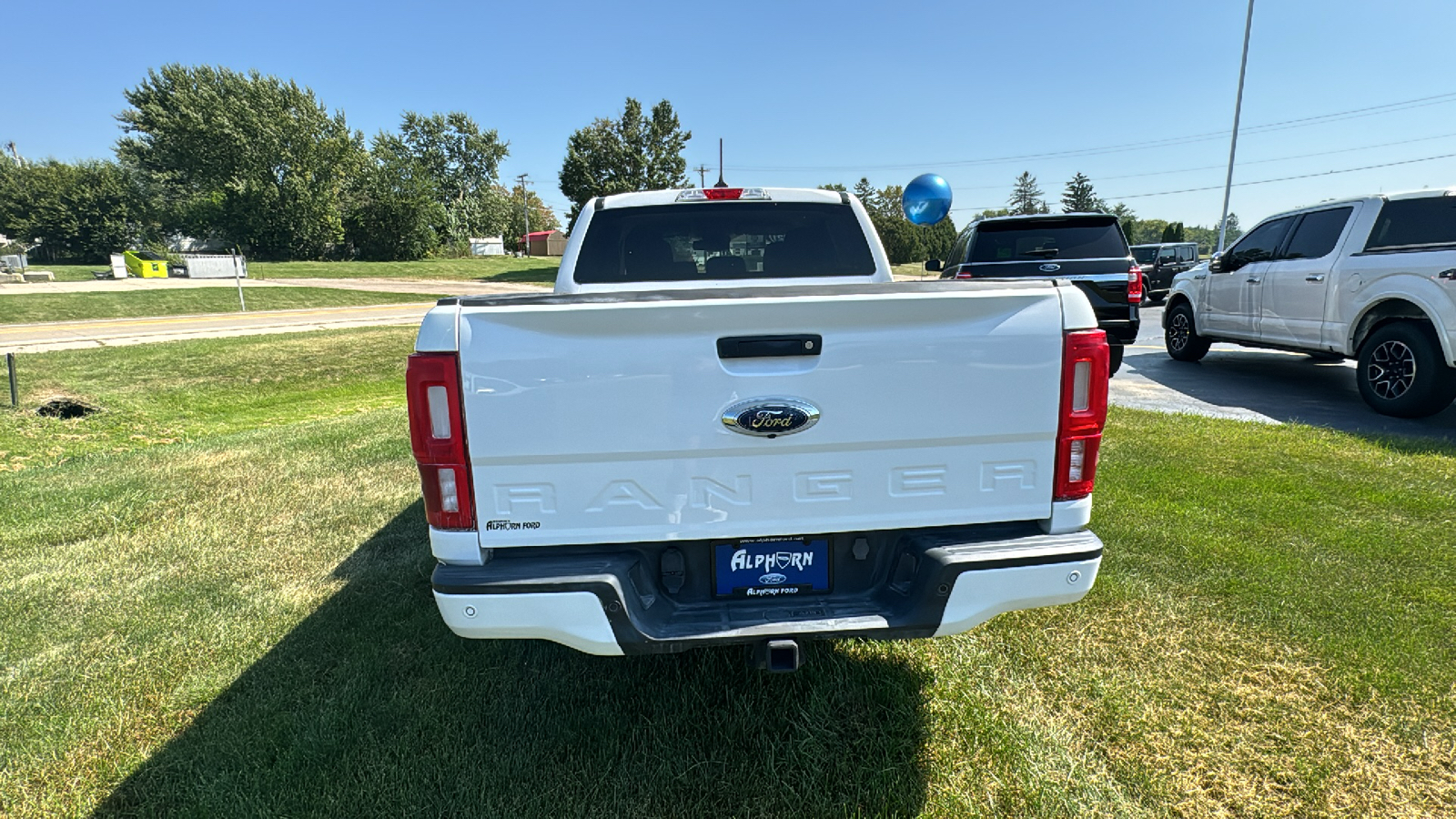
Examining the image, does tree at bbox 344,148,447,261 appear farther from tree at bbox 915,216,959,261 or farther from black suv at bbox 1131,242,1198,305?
black suv at bbox 1131,242,1198,305

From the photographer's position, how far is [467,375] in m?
2.03

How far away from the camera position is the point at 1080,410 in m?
2.25

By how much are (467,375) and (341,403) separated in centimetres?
886

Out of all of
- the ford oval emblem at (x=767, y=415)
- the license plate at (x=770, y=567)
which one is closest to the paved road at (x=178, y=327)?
the license plate at (x=770, y=567)

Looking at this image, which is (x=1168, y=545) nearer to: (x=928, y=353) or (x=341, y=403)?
(x=928, y=353)

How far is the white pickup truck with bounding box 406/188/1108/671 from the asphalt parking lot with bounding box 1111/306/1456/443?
5.81 meters

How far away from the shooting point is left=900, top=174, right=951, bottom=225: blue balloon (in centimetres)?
2000

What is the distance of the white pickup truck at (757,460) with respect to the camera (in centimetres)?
206

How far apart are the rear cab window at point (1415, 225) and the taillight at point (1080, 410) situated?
21.1ft

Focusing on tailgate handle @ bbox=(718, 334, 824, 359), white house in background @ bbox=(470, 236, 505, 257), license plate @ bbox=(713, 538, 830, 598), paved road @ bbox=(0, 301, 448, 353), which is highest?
white house in background @ bbox=(470, 236, 505, 257)

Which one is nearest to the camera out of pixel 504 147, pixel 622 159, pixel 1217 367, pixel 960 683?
pixel 960 683

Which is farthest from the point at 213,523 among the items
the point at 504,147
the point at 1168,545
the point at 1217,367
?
the point at 504,147

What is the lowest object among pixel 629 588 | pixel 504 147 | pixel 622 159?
pixel 629 588

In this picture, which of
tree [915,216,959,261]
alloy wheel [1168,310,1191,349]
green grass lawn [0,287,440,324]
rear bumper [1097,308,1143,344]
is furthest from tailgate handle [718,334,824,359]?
tree [915,216,959,261]
